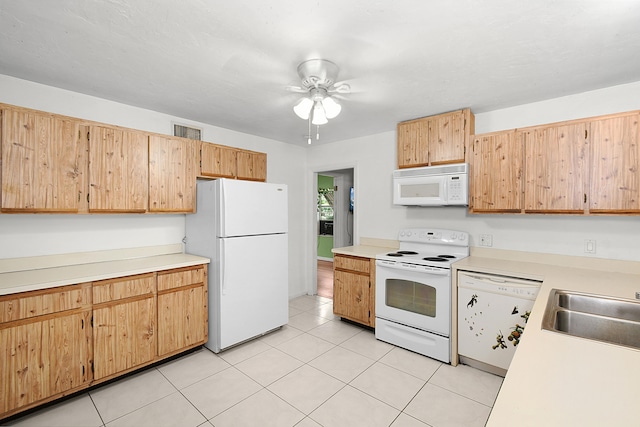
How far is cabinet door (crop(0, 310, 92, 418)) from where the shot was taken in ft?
6.06

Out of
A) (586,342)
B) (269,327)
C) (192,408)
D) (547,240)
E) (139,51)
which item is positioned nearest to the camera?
(586,342)

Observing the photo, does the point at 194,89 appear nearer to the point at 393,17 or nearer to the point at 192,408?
the point at 393,17

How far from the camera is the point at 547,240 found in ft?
8.70

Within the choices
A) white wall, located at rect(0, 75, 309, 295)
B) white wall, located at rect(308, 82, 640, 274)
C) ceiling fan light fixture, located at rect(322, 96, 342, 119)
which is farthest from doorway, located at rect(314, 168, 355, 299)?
ceiling fan light fixture, located at rect(322, 96, 342, 119)

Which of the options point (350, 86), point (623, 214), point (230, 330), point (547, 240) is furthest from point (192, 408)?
point (623, 214)

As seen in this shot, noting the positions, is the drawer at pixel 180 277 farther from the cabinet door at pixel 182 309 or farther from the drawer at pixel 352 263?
the drawer at pixel 352 263

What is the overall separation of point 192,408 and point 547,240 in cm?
319

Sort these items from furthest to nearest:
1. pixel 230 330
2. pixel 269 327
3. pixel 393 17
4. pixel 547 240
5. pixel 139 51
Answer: pixel 269 327, pixel 230 330, pixel 547 240, pixel 139 51, pixel 393 17

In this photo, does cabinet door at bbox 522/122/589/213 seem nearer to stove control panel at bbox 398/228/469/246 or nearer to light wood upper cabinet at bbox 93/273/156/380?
stove control panel at bbox 398/228/469/246

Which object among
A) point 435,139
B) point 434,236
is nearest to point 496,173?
point 435,139

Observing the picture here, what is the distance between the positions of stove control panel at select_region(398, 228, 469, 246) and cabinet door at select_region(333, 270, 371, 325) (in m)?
0.68

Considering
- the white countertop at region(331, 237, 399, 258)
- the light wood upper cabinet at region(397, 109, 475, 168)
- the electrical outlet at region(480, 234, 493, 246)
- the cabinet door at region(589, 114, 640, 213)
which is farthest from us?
the white countertop at region(331, 237, 399, 258)

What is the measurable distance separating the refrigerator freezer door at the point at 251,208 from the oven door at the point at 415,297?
1.20 m

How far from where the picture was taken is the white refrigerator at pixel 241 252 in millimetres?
2777
